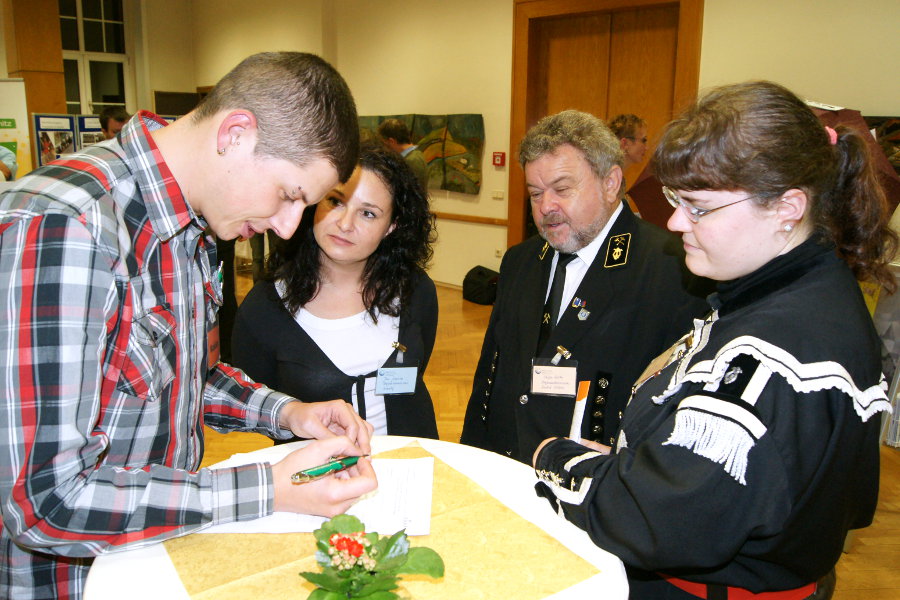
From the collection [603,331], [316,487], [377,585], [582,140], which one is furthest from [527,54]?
[377,585]

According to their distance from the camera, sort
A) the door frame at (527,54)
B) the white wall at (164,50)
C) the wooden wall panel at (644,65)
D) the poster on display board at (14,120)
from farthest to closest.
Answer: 1. the white wall at (164,50)
2. the poster on display board at (14,120)
3. the wooden wall panel at (644,65)
4. the door frame at (527,54)

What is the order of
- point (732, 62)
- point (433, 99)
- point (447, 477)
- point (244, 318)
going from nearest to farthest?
point (447, 477) < point (244, 318) < point (732, 62) < point (433, 99)

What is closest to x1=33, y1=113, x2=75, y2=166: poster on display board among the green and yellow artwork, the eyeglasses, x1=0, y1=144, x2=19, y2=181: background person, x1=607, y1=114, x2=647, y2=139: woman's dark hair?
x1=0, y1=144, x2=19, y2=181: background person

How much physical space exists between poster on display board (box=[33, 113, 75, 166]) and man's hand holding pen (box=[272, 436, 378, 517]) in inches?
332

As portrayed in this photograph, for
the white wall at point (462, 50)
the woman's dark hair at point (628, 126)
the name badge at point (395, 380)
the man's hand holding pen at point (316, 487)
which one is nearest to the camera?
the man's hand holding pen at point (316, 487)

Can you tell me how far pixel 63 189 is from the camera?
1005mm

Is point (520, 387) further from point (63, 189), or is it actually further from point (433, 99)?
point (433, 99)

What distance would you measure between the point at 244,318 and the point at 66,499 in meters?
1.14

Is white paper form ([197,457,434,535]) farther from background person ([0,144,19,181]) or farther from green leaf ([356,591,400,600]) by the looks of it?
background person ([0,144,19,181])

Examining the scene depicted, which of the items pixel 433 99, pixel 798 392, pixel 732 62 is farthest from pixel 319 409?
pixel 433 99

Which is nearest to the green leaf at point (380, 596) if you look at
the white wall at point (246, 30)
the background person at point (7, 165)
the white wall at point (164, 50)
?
the background person at point (7, 165)

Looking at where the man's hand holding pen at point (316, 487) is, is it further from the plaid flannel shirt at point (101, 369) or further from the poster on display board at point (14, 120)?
the poster on display board at point (14, 120)

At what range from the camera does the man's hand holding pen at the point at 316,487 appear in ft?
3.88

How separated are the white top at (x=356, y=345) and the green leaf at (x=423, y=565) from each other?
1.06 m
